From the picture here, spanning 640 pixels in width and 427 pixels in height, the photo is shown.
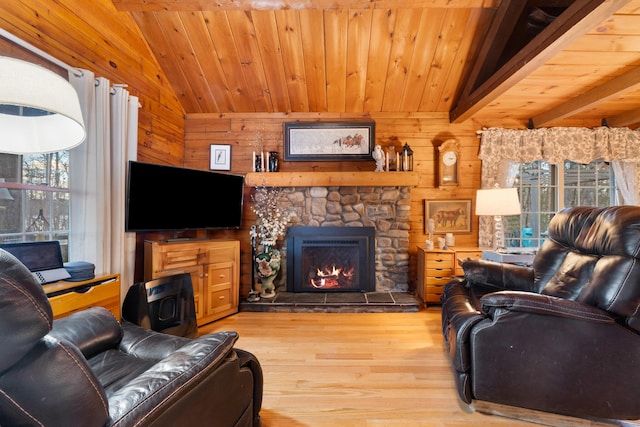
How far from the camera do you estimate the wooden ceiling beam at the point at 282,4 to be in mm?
2334

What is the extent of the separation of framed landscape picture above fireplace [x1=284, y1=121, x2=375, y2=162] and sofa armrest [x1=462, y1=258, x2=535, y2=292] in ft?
5.99

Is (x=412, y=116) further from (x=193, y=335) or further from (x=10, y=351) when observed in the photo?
(x=10, y=351)

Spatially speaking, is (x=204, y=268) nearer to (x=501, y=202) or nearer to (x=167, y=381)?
(x=167, y=381)

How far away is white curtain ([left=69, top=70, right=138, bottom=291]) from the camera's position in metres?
2.07

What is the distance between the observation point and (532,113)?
11.3 feet

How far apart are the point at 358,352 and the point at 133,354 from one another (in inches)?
62.2

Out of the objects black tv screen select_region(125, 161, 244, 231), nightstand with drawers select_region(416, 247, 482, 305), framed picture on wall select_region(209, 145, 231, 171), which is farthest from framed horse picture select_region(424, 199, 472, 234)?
framed picture on wall select_region(209, 145, 231, 171)

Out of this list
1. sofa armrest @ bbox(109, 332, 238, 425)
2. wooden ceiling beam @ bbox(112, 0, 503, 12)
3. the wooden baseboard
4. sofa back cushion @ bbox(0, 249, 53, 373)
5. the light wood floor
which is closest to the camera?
sofa back cushion @ bbox(0, 249, 53, 373)

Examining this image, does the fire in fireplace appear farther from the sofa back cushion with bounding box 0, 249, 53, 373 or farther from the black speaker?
the sofa back cushion with bounding box 0, 249, 53, 373

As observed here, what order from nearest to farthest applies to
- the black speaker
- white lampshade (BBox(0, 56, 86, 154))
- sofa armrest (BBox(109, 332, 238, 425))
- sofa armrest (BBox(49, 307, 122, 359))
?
sofa armrest (BBox(109, 332, 238, 425)), white lampshade (BBox(0, 56, 86, 154)), sofa armrest (BBox(49, 307, 122, 359)), the black speaker

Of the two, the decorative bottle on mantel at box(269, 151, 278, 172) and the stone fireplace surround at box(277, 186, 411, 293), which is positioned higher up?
the decorative bottle on mantel at box(269, 151, 278, 172)

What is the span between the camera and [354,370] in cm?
199

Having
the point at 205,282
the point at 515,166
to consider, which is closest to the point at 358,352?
the point at 205,282

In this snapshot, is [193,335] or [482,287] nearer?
[482,287]
